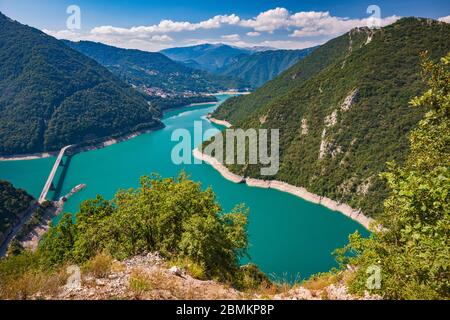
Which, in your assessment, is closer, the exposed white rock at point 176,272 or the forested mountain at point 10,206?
the exposed white rock at point 176,272

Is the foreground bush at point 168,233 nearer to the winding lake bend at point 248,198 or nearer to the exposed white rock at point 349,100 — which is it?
the winding lake bend at point 248,198

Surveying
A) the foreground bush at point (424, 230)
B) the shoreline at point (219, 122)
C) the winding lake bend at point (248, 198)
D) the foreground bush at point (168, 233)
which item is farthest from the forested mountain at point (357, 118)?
the foreground bush at point (424, 230)

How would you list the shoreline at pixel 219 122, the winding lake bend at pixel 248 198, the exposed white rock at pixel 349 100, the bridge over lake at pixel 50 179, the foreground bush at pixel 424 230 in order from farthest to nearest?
the shoreline at pixel 219 122 < the exposed white rock at pixel 349 100 < the bridge over lake at pixel 50 179 < the winding lake bend at pixel 248 198 < the foreground bush at pixel 424 230

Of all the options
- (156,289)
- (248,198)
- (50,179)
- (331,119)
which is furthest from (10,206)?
(331,119)

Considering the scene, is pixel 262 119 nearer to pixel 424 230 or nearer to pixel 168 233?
pixel 168 233

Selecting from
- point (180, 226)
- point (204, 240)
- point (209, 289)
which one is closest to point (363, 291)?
point (209, 289)

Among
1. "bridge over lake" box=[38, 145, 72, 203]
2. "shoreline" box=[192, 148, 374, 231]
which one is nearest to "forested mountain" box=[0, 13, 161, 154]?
"bridge over lake" box=[38, 145, 72, 203]

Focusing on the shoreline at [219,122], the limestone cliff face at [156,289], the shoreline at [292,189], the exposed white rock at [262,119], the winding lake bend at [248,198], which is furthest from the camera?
the shoreline at [219,122]
